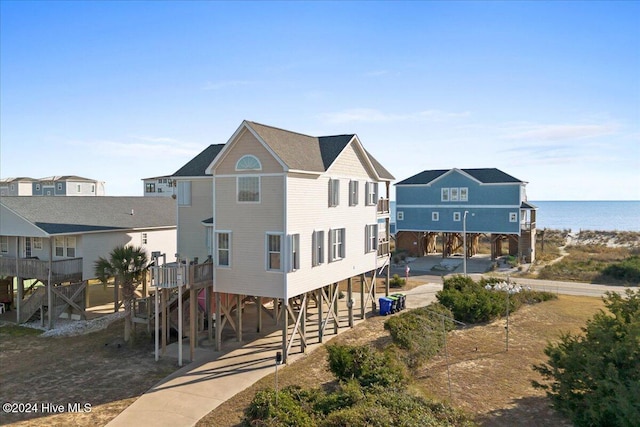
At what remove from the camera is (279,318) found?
2775 centimetres

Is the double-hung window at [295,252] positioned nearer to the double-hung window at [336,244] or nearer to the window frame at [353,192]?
the double-hung window at [336,244]

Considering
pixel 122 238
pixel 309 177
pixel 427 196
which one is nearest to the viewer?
pixel 309 177

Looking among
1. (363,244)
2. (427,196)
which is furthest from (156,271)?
(427,196)

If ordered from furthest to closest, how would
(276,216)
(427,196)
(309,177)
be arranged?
(427,196), (309,177), (276,216)

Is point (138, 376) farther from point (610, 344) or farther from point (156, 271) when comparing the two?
point (610, 344)

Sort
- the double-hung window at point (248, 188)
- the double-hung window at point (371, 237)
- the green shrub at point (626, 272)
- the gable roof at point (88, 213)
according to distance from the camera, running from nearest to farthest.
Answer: the double-hung window at point (248, 188) → the double-hung window at point (371, 237) → the gable roof at point (88, 213) → the green shrub at point (626, 272)

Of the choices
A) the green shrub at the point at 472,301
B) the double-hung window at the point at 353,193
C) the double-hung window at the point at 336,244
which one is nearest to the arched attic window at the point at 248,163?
the double-hung window at the point at 336,244

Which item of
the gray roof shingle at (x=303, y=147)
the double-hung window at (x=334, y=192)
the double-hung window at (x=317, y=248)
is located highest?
the gray roof shingle at (x=303, y=147)

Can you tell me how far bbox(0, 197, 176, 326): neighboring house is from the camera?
1081 inches

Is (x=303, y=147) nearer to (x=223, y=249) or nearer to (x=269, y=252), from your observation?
(x=269, y=252)

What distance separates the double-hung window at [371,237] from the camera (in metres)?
28.3

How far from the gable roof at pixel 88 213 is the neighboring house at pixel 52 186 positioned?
31720 millimetres

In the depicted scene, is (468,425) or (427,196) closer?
(468,425)

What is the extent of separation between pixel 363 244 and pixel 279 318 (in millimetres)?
6833
